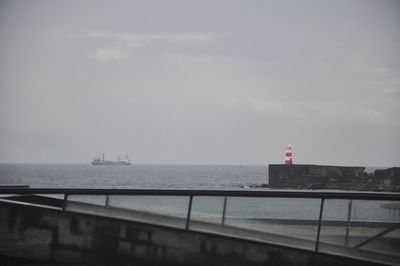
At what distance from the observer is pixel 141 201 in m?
4.71

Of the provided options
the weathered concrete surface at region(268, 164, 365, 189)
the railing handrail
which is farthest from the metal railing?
the weathered concrete surface at region(268, 164, 365, 189)

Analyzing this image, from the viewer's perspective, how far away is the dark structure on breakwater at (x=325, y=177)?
64.0 metres

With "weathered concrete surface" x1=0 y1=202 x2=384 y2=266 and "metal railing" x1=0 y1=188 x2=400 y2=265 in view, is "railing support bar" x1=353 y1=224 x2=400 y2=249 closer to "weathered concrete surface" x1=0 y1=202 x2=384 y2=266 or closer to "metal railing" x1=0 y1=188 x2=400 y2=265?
"metal railing" x1=0 y1=188 x2=400 y2=265

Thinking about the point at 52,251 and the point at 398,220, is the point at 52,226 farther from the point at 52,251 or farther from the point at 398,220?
the point at 398,220

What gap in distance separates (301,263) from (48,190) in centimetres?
240

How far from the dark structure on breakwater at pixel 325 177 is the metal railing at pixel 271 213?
60266 millimetres

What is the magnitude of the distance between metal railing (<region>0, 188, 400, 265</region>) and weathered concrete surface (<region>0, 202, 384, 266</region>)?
86 mm

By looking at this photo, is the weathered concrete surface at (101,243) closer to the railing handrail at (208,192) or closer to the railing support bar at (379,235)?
the railing handrail at (208,192)

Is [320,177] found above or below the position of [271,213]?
below

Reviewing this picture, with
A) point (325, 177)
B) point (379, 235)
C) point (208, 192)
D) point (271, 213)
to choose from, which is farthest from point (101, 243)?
point (325, 177)

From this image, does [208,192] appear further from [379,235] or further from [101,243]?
[379,235]

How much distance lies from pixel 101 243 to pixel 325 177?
65363mm

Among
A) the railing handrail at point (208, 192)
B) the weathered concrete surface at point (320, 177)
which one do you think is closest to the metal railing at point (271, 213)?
the railing handrail at point (208, 192)

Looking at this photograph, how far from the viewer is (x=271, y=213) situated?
4680mm
